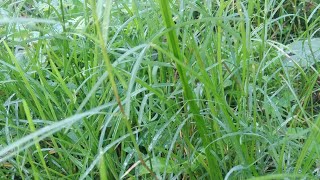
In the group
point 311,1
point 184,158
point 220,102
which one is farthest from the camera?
point 311,1

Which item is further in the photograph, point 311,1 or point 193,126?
point 311,1

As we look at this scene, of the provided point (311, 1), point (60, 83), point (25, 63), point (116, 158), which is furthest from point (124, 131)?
point (311, 1)

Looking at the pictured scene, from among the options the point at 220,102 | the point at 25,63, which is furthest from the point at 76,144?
the point at 25,63

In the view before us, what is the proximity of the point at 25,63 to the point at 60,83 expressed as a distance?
33cm

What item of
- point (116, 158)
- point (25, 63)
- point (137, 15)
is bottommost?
point (116, 158)

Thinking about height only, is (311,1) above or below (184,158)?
above

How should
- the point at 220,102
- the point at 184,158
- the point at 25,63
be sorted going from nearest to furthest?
the point at 220,102 → the point at 184,158 → the point at 25,63

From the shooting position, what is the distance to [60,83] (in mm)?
1052

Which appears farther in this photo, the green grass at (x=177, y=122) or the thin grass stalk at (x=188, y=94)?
the green grass at (x=177, y=122)

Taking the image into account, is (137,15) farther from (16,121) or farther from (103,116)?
(16,121)

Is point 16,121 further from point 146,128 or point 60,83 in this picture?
point 146,128

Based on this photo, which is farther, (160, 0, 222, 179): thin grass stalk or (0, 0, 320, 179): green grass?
(0, 0, 320, 179): green grass

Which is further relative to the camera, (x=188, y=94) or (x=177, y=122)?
(x=177, y=122)

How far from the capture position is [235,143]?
0.87 metres
